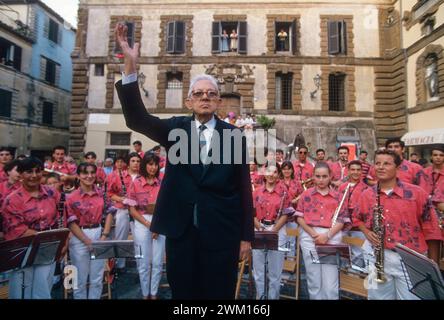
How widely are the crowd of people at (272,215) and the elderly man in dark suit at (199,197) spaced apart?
217cm

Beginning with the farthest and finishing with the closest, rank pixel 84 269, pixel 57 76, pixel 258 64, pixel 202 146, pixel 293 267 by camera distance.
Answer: pixel 57 76 → pixel 258 64 → pixel 293 267 → pixel 84 269 → pixel 202 146

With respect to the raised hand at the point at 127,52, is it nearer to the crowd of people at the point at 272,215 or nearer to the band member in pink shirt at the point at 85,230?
the crowd of people at the point at 272,215

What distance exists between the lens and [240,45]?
20.8 metres

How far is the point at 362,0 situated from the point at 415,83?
713cm

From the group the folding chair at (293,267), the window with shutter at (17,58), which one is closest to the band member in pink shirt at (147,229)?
the folding chair at (293,267)

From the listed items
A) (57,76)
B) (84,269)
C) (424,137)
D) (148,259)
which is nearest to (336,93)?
(424,137)

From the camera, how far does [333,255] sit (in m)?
4.07

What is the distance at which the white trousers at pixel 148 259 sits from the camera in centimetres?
504

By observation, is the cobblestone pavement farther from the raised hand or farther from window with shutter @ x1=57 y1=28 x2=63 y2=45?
window with shutter @ x1=57 y1=28 x2=63 y2=45

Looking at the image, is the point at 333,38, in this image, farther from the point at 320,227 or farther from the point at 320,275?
the point at 320,275

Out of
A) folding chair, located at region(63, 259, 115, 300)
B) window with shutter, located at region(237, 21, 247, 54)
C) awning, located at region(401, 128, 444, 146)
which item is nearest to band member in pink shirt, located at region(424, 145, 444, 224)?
folding chair, located at region(63, 259, 115, 300)

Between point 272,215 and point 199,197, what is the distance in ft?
12.0
